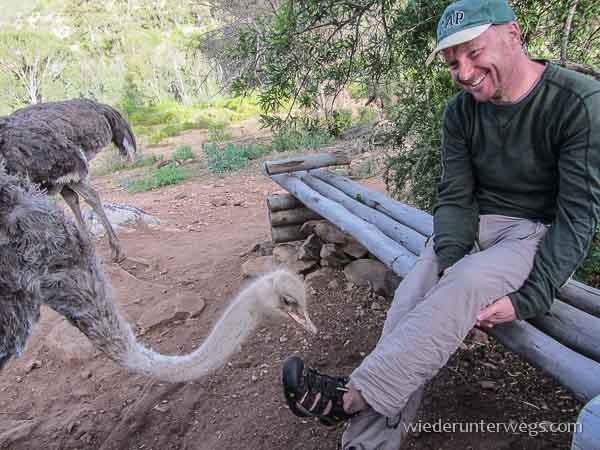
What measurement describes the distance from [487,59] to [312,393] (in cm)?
115

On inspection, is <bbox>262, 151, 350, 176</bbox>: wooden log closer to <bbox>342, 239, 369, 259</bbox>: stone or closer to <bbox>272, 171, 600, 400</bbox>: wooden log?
<bbox>342, 239, 369, 259</bbox>: stone

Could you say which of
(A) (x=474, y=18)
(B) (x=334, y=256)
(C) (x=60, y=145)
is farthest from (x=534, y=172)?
(C) (x=60, y=145)

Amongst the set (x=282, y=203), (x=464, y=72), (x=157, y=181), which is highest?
(x=464, y=72)

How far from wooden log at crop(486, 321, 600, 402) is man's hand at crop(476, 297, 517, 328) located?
63mm

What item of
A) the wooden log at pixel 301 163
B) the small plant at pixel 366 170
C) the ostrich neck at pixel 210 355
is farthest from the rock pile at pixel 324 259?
the small plant at pixel 366 170

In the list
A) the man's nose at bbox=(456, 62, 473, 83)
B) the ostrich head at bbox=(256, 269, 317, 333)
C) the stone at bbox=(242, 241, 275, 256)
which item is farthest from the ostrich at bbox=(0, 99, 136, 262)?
the man's nose at bbox=(456, 62, 473, 83)

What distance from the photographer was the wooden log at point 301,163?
3725mm

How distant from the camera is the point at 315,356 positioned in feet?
8.10

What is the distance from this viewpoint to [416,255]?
2125 mm

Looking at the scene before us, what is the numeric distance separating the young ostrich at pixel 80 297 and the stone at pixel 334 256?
1.30m

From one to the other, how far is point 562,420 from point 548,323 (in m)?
0.54

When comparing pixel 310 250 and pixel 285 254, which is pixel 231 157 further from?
pixel 310 250

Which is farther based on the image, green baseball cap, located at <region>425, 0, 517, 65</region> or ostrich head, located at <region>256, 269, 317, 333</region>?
ostrich head, located at <region>256, 269, 317, 333</region>

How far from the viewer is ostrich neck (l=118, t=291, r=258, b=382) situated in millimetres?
1950
